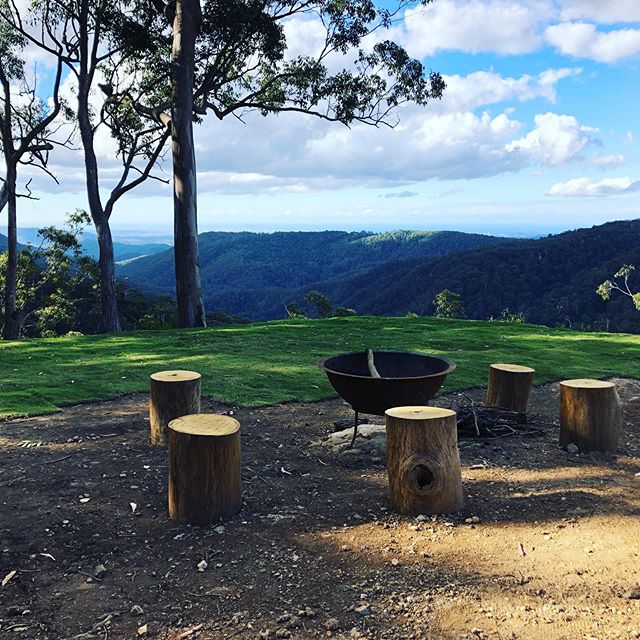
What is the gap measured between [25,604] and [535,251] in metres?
88.1

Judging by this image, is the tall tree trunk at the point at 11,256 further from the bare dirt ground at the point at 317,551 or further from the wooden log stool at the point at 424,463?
the wooden log stool at the point at 424,463

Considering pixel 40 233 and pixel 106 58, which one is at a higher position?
pixel 106 58

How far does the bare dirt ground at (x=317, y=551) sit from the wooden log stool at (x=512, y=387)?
49.9 inches

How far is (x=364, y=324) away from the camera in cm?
1562

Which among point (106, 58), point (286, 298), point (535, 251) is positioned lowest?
point (286, 298)

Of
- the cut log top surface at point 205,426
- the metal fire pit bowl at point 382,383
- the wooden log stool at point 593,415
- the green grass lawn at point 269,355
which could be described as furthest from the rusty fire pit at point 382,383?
the green grass lawn at point 269,355

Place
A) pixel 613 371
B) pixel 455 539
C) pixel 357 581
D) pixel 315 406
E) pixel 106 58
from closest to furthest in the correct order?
pixel 357 581 < pixel 455 539 < pixel 315 406 < pixel 613 371 < pixel 106 58

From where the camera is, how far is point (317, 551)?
3867mm

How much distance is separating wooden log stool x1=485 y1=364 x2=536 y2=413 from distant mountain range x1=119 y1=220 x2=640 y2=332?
165 ft

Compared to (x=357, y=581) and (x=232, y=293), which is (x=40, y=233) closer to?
(x=357, y=581)

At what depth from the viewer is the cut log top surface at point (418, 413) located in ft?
14.3

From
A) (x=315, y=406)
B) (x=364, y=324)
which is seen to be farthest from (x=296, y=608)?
(x=364, y=324)

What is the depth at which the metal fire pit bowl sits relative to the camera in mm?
5152

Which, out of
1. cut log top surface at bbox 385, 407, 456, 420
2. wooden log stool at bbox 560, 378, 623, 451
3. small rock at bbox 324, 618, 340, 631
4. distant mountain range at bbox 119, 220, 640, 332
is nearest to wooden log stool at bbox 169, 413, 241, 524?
cut log top surface at bbox 385, 407, 456, 420
